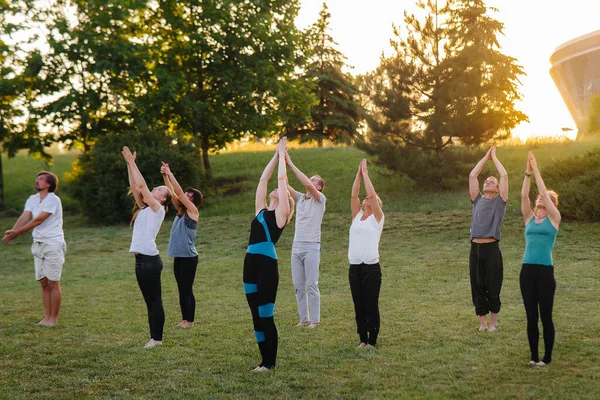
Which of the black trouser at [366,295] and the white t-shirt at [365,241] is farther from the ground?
the white t-shirt at [365,241]

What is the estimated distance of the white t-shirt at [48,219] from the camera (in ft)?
33.5

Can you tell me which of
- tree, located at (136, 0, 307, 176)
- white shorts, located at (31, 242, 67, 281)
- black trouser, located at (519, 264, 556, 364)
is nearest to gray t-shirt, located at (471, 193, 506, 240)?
black trouser, located at (519, 264, 556, 364)

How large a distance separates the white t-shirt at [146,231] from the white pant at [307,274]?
7.69ft

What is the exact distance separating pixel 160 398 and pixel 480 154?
69.6ft

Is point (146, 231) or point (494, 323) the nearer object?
point (146, 231)

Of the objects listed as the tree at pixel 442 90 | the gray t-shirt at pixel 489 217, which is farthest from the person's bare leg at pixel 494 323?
the tree at pixel 442 90

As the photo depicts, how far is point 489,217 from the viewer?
375 inches

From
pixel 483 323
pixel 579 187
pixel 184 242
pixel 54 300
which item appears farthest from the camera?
pixel 579 187

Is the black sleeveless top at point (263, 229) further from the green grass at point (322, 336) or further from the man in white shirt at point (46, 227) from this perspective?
the man in white shirt at point (46, 227)

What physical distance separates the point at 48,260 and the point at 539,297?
21.5 ft

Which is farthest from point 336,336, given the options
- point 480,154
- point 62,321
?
point 480,154

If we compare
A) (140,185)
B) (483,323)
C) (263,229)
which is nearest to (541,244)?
(483,323)

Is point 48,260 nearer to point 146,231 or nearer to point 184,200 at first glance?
point 184,200

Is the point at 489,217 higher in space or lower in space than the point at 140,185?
lower
